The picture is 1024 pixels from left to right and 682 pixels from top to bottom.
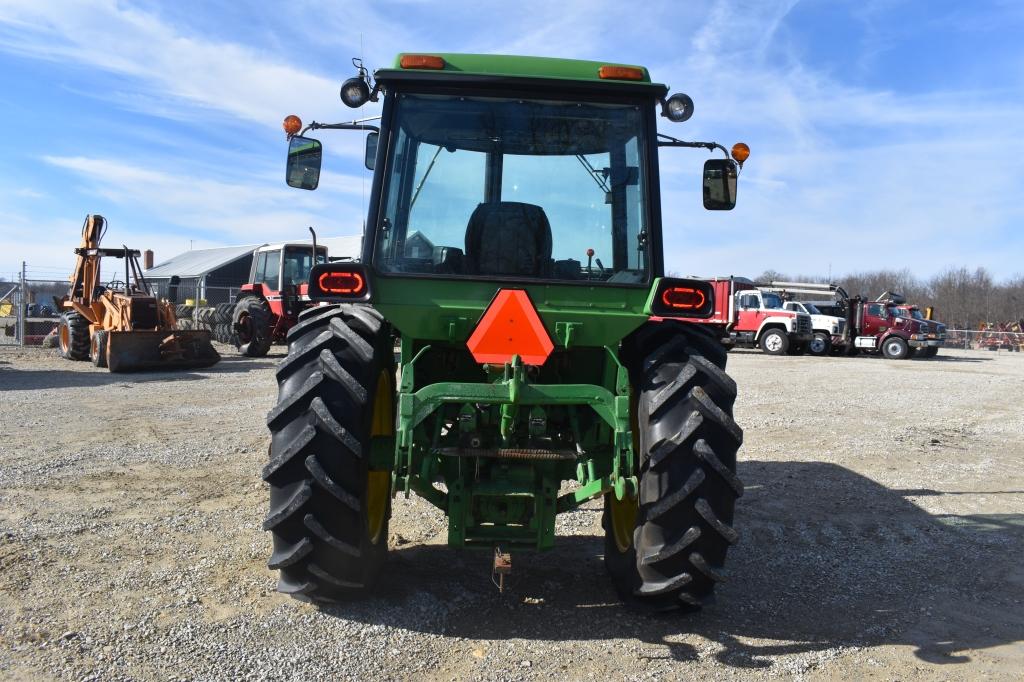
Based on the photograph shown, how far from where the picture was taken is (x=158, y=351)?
15.8 m

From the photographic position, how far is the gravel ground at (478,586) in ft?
11.6

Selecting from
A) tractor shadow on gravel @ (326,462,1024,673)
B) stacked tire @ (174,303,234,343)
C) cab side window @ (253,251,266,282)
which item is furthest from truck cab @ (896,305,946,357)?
tractor shadow on gravel @ (326,462,1024,673)

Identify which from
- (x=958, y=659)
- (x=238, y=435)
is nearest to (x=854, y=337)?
(x=238, y=435)

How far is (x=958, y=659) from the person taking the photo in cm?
375

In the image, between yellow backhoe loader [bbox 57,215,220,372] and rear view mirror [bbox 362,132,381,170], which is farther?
yellow backhoe loader [bbox 57,215,220,372]

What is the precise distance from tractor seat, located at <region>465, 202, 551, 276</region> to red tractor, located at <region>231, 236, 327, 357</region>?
15.1 m

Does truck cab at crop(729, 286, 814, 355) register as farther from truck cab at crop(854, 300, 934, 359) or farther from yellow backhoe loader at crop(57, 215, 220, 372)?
yellow backhoe loader at crop(57, 215, 220, 372)

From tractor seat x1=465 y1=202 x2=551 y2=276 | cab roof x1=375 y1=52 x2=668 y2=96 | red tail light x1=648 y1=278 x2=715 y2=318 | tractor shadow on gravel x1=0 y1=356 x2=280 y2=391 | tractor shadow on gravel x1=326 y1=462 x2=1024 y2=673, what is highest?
cab roof x1=375 y1=52 x2=668 y2=96

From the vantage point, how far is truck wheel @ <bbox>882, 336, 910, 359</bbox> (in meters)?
26.9

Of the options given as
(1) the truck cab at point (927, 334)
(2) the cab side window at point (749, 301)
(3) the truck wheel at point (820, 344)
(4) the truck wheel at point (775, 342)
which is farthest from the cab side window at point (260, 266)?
(1) the truck cab at point (927, 334)

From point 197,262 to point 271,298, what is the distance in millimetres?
32542

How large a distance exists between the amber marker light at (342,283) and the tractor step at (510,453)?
2.79 feet

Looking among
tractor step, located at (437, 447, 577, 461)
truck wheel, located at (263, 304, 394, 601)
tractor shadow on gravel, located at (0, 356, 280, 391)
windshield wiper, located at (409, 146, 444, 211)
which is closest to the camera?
truck wheel, located at (263, 304, 394, 601)

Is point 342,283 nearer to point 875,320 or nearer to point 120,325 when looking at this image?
point 120,325
